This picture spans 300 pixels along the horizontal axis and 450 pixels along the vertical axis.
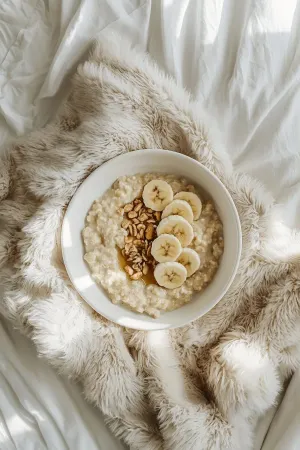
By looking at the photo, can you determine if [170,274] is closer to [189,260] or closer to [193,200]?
[189,260]

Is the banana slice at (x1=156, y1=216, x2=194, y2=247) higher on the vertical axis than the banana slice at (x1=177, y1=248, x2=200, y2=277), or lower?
higher

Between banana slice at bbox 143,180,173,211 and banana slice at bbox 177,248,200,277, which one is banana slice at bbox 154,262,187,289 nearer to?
banana slice at bbox 177,248,200,277

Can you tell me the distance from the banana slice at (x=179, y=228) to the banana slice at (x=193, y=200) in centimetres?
4

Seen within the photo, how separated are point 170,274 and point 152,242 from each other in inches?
3.4

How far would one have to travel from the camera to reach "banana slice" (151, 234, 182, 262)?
3.77 ft

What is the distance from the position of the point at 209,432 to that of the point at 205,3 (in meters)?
0.97

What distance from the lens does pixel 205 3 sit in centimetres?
120

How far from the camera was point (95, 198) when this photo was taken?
121cm

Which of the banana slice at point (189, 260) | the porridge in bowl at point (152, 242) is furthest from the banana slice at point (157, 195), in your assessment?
the banana slice at point (189, 260)

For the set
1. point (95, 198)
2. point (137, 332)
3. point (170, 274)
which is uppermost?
point (95, 198)

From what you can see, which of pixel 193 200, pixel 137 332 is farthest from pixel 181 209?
pixel 137 332

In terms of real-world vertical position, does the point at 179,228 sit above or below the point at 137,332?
above

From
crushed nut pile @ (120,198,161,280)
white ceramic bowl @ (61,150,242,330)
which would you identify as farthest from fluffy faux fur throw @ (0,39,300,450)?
crushed nut pile @ (120,198,161,280)

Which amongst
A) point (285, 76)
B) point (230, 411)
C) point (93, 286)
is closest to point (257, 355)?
point (230, 411)
